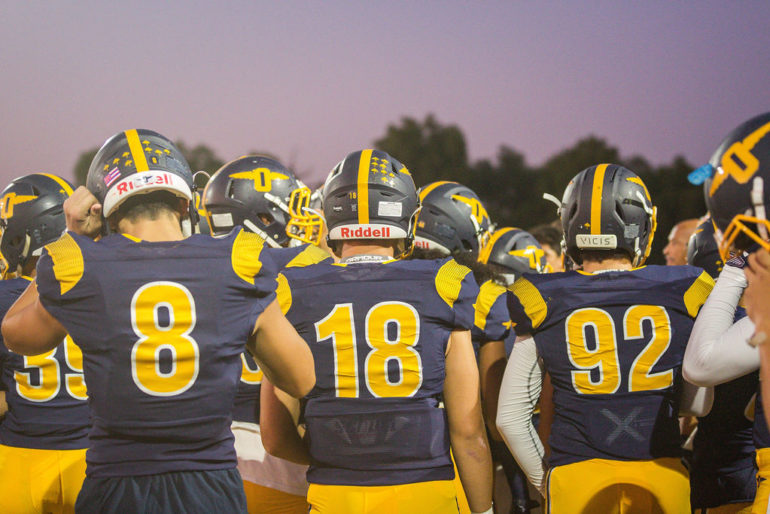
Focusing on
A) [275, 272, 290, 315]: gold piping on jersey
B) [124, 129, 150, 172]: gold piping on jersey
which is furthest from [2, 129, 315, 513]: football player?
[275, 272, 290, 315]: gold piping on jersey

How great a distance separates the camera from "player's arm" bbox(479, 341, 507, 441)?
400cm

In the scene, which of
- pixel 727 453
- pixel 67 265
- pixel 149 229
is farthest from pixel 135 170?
pixel 727 453

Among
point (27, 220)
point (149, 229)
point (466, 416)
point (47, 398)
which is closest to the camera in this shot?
point (149, 229)

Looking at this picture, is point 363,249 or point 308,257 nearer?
point 363,249

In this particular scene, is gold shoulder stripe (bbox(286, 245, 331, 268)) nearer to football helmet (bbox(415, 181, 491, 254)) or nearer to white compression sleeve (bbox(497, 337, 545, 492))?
white compression sleeve (bbox(497, 337, 545, 492))

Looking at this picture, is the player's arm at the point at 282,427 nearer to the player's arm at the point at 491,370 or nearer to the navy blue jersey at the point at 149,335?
the navy blue jersey at the point at 149,335

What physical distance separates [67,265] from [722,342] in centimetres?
237

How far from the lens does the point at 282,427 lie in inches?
140

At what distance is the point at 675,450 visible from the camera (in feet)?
11.3

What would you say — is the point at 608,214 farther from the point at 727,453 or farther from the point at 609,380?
the point at 727,453

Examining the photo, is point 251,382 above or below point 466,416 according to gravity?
below

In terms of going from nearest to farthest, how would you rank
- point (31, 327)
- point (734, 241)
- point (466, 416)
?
1. point (734, 241)
2. point (31, 327)
3. point (466, 416)

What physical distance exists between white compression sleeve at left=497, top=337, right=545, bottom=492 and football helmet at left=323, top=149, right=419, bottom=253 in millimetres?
834

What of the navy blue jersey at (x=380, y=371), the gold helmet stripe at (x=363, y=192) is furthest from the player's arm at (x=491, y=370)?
the gold helmet stripe at (x=363, y=192)
